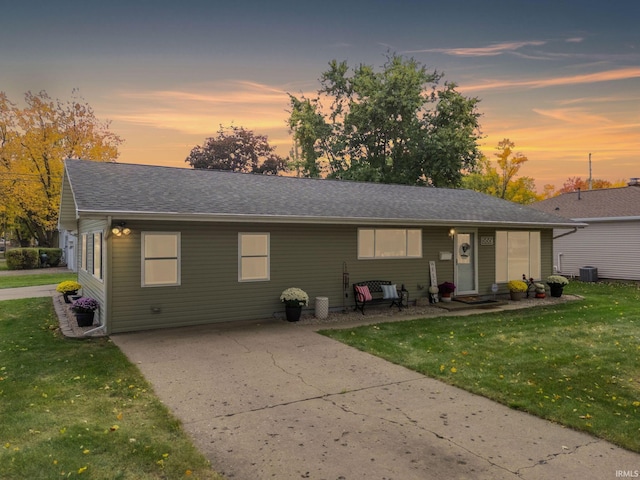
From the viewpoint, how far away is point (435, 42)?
1733 centimetres

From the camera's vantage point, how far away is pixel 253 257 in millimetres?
10500

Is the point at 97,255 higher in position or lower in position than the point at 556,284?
higher

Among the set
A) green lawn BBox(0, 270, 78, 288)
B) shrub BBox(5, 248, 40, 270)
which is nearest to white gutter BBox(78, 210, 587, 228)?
green lawn BBox(0, 270, 78, 288)

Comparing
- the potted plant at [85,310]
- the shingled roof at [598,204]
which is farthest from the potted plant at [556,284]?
the potted plant at [85,310]

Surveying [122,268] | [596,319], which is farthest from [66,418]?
[596,319]

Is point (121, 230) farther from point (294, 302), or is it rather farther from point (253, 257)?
point (294, 302)

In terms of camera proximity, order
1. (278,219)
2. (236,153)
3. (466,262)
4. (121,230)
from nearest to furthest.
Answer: (121,230) → (278,219) → (466,262) → (236,153)

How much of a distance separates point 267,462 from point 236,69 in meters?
17.1

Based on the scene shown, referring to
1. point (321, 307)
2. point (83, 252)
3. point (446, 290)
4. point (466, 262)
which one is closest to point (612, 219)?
point (466, 262)

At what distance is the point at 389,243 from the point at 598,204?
15.0m

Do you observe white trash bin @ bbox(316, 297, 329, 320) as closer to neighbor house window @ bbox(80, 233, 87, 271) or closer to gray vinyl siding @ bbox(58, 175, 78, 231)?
gray vinyl siding @ bbox(58, 175, 78, 231)

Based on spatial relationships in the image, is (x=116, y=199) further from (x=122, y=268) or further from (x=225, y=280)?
(x=225, y=280)

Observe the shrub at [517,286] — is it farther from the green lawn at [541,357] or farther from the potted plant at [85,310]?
the potted plant at [85,310]

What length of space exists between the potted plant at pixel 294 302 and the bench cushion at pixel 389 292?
260 cm
